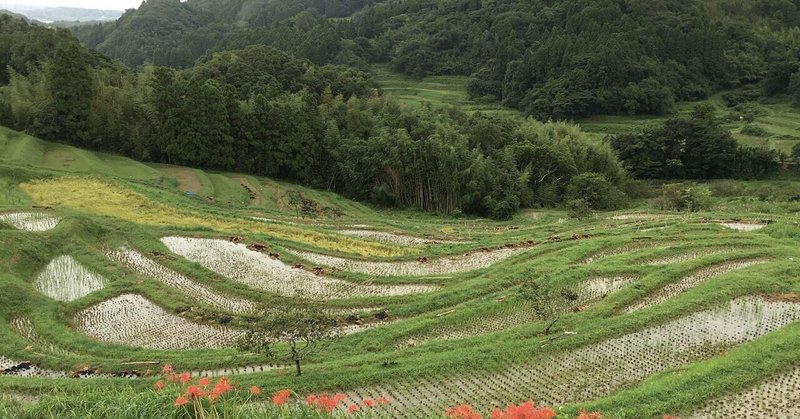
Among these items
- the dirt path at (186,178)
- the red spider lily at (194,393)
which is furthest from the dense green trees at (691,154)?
the red spider lily at (194,393)

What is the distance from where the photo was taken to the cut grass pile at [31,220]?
2345 centimetres

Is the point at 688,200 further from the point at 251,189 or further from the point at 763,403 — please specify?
the point at 251,189

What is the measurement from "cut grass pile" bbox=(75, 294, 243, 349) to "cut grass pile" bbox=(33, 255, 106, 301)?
5.15ft

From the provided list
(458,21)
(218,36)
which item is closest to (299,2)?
(218,36)

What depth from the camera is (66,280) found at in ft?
62.5

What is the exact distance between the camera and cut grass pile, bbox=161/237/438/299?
18766 mm

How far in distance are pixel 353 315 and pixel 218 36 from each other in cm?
13313

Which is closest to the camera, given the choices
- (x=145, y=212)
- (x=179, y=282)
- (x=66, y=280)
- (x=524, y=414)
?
(x=524, y=414)

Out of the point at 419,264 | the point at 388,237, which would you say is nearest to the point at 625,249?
the point at 419,264

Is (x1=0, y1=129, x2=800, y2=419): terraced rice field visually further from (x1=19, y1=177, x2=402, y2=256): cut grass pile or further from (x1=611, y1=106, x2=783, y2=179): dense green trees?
(x1=611, y1=106, x2=783, y2=179): dense green trees

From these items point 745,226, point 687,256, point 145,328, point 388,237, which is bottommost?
point 145,328

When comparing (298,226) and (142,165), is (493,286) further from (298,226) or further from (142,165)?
(142,165)

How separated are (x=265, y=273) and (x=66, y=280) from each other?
693 centimetres

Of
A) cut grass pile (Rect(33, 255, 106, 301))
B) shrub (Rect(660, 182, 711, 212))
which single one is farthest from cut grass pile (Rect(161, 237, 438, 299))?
shrub (Rect(660, 182, 711, 212))
